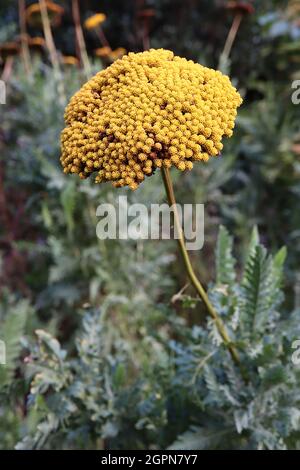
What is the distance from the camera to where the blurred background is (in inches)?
60.6

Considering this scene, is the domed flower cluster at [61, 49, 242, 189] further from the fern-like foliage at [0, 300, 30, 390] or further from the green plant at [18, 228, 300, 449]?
the fern-like foliage at [0, 300, 30, 390]

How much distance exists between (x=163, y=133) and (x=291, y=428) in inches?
33.4

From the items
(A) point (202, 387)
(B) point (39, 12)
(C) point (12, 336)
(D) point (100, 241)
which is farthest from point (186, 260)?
(B) point (39, 12)

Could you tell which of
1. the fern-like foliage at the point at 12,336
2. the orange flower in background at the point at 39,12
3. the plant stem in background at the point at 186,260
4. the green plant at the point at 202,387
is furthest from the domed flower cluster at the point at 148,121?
the orange flower in background at the point at 39,12

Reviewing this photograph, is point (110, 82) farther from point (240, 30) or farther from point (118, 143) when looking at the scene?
point (240, 30)

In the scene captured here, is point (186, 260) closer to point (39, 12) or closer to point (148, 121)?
point (148, 121)

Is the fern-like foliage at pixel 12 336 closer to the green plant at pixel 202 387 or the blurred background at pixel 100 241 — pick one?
the blurred background at pixel 100 241

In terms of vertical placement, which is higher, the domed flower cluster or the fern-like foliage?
the domed flower cluster

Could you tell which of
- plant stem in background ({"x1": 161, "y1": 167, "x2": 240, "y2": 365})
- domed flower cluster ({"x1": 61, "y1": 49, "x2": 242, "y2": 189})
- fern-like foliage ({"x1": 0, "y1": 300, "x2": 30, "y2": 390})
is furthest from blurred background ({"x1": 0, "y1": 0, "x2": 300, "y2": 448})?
domed flower cluster ({"x1": 61, "y1": 49, "x2": 242, "y2": 189})

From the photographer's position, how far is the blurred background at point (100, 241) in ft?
5.05

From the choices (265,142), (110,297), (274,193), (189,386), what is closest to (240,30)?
(265,142)

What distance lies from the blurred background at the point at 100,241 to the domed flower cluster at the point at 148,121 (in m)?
0.66

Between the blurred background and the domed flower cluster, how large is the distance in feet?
2.16

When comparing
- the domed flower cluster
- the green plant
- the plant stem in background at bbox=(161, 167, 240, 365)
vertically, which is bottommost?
the green plant
